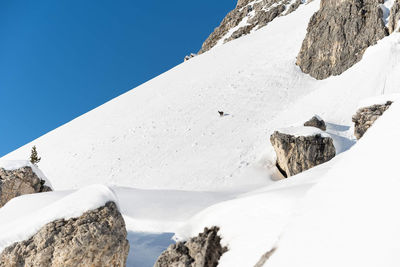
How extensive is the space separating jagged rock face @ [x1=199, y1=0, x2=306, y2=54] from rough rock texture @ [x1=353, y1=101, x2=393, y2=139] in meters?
49.3

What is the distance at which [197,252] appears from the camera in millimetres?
5812

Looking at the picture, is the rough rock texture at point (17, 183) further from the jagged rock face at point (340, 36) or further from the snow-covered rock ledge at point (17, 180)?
the jagged rock face at point (340, 36)

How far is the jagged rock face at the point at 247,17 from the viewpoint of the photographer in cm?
6494

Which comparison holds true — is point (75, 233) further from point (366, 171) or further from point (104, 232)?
point (366, 171)

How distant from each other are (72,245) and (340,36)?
33799 millimetres

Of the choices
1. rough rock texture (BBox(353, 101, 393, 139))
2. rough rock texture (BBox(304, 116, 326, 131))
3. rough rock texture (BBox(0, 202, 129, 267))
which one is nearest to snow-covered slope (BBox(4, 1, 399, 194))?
rough rock texture (BBox(304, 116, 326, 131))

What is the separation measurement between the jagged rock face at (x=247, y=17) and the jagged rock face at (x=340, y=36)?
93.4ft

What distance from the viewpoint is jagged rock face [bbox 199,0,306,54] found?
213 ft

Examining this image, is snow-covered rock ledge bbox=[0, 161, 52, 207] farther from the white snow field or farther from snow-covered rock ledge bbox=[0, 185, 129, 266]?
snow-covered rock ledge bbox=[0, 185, 129, 266]

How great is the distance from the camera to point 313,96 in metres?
27.7

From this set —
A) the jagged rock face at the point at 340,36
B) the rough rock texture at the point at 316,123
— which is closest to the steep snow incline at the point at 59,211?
the rough rock texture at the point at 316,123

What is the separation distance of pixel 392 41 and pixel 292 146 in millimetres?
17608

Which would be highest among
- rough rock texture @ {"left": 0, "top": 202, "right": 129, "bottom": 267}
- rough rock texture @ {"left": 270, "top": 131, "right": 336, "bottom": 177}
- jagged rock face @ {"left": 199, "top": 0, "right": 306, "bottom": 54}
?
jagged rock face @ {"left": 199, "top": 0, "right": 306, "bottom": 54}

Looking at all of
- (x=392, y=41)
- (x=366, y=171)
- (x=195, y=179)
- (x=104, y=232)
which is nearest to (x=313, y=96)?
(x=392, y=41)
